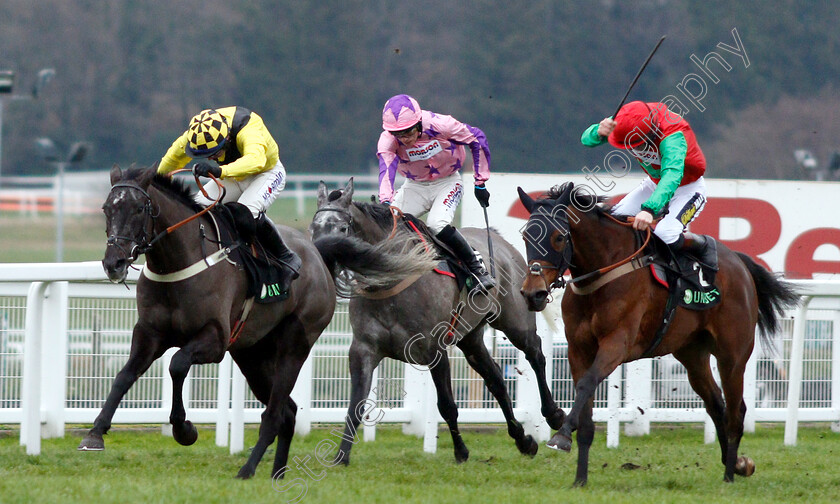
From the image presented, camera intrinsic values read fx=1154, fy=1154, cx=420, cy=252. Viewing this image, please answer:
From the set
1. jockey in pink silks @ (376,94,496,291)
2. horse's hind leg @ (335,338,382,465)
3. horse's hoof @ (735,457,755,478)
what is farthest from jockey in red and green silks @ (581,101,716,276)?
horse's hind leg @ (335,338,382,465)

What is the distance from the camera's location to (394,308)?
6.43m

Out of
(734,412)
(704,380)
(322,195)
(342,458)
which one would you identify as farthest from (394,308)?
(734,412)

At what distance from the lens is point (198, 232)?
5473 millimetres

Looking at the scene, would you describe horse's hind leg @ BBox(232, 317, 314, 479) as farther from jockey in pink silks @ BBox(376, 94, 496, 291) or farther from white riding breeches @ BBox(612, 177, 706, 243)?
white riding breeches @ BBox(612, 177, 706, 243)

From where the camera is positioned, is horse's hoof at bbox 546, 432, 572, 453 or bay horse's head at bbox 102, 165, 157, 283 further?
horse's hoof at bbox 546, 432, 572, 453

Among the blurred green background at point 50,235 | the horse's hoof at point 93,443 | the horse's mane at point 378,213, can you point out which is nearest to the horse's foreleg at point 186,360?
the horse's hoof at point 93,443

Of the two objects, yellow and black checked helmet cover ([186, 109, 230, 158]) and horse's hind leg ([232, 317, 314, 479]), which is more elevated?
yellow and black checked helmet cover ([186, 109, 230, 158])

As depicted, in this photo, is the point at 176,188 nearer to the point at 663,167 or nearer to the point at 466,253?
the point at 466,253

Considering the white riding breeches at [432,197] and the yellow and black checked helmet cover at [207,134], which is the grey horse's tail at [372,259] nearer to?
the white riding breeches at [432,197]

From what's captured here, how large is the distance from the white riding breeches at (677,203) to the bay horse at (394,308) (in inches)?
42.3

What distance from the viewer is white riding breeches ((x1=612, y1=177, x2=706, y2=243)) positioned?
20.5 ft

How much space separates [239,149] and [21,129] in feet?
127

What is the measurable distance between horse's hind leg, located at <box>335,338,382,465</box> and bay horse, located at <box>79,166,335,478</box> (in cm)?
38

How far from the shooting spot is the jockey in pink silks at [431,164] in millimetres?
6621
